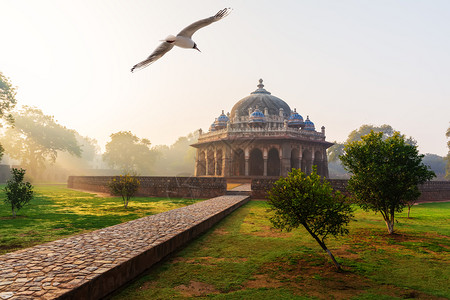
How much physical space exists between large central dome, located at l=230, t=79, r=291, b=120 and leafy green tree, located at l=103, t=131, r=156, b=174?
26.8m

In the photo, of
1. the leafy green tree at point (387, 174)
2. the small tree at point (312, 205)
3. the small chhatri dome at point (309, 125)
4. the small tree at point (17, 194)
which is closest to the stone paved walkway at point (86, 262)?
the small tree at point (312, 205)

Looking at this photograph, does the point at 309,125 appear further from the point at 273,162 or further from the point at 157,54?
the point at 157,54

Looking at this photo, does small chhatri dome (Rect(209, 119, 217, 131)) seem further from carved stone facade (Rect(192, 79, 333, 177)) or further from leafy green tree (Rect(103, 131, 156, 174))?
leafy green tree (Rect(103, 131, 156, 174))

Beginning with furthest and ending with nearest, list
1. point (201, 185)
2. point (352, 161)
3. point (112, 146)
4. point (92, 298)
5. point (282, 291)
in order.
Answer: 1. point (112, 146)
2. point (201, 185)
3. point (352, 161)
4. point (282, 291)
5. point (92, 298)

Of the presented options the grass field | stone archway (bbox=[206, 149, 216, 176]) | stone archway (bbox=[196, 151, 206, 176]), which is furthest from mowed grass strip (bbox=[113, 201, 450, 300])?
stone archway (bbox=[196, 151, 206, 176])

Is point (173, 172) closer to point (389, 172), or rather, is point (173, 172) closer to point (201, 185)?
point (201, 185)

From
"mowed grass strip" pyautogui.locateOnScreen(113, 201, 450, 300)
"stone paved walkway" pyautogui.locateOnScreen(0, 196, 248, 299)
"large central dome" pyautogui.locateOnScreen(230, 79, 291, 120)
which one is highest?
"large central dome" pyautogui.locateOnScreen(230, 79, 291, 120)

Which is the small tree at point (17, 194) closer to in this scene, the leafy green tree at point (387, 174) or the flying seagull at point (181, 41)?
the flying seagull at point (181, 41)

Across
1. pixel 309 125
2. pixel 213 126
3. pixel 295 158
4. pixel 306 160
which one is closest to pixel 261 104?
pixel 309 125

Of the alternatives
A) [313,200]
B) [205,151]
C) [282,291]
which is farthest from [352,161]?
[205,151]

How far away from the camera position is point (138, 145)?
60.0 m

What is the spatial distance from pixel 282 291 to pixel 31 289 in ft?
10.5

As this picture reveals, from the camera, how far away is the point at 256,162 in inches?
1352

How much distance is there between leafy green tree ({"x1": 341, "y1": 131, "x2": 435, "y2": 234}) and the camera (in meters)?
7.90
